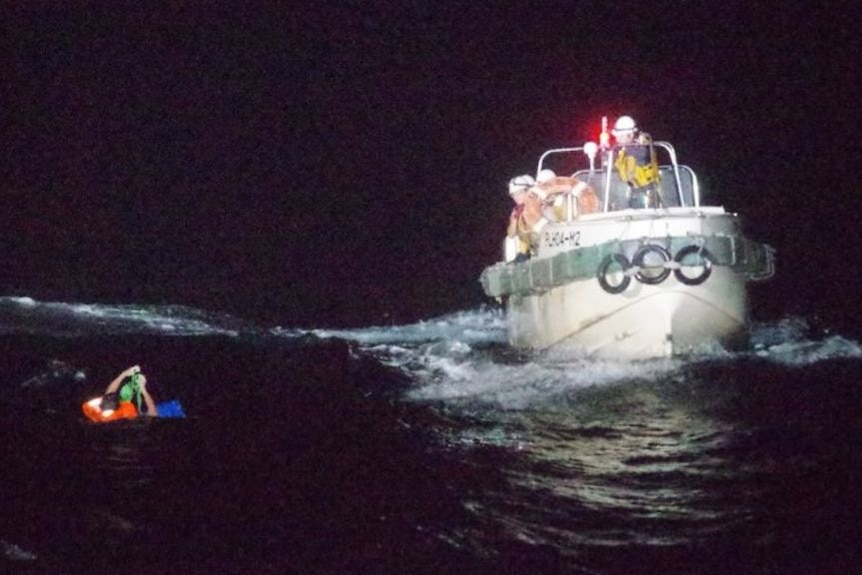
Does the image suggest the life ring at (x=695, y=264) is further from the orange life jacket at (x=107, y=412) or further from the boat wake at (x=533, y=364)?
the orange life jacket at (x=107, y=412)

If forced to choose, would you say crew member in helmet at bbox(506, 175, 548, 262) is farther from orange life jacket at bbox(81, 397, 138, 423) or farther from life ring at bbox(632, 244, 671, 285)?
orange life jacket at bbox(81, 397, 138, 423)

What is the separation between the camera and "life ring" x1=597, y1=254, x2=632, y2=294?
1155 centimetres

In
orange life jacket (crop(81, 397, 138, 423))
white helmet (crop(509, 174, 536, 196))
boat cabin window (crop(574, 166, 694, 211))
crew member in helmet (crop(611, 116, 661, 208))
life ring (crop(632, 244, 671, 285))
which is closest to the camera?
orange life jacket (crop(81, 397, 138, 423))

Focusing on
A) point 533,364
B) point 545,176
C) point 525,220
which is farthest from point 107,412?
point 545,176

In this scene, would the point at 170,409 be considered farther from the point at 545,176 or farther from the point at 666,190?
the point at 666,190

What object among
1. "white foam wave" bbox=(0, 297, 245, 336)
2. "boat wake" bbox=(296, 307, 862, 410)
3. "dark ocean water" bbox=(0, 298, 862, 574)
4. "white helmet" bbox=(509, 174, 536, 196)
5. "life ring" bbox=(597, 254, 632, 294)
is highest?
"white helmet" bbox=(509, 174, 536, 196)

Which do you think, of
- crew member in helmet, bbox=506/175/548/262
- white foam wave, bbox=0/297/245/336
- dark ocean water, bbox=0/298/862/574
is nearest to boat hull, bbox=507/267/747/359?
dark ocean water, bbox=0/298/862/574

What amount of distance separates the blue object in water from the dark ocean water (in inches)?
5.6

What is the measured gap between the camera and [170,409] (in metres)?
10.4

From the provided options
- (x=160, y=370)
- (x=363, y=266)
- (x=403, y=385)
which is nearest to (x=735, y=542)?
(x=403, y=385)

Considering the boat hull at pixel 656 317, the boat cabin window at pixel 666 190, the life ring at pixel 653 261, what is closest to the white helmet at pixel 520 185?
the boat cabin window at pixel 666 190

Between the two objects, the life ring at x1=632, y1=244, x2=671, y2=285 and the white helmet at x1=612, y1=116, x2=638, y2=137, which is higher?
the white helmet at x1=612, y1=116, x2=638, y2=137

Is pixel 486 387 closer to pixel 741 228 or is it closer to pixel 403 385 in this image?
pixel 403 385

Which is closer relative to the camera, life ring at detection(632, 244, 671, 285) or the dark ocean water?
the dark ocean water
